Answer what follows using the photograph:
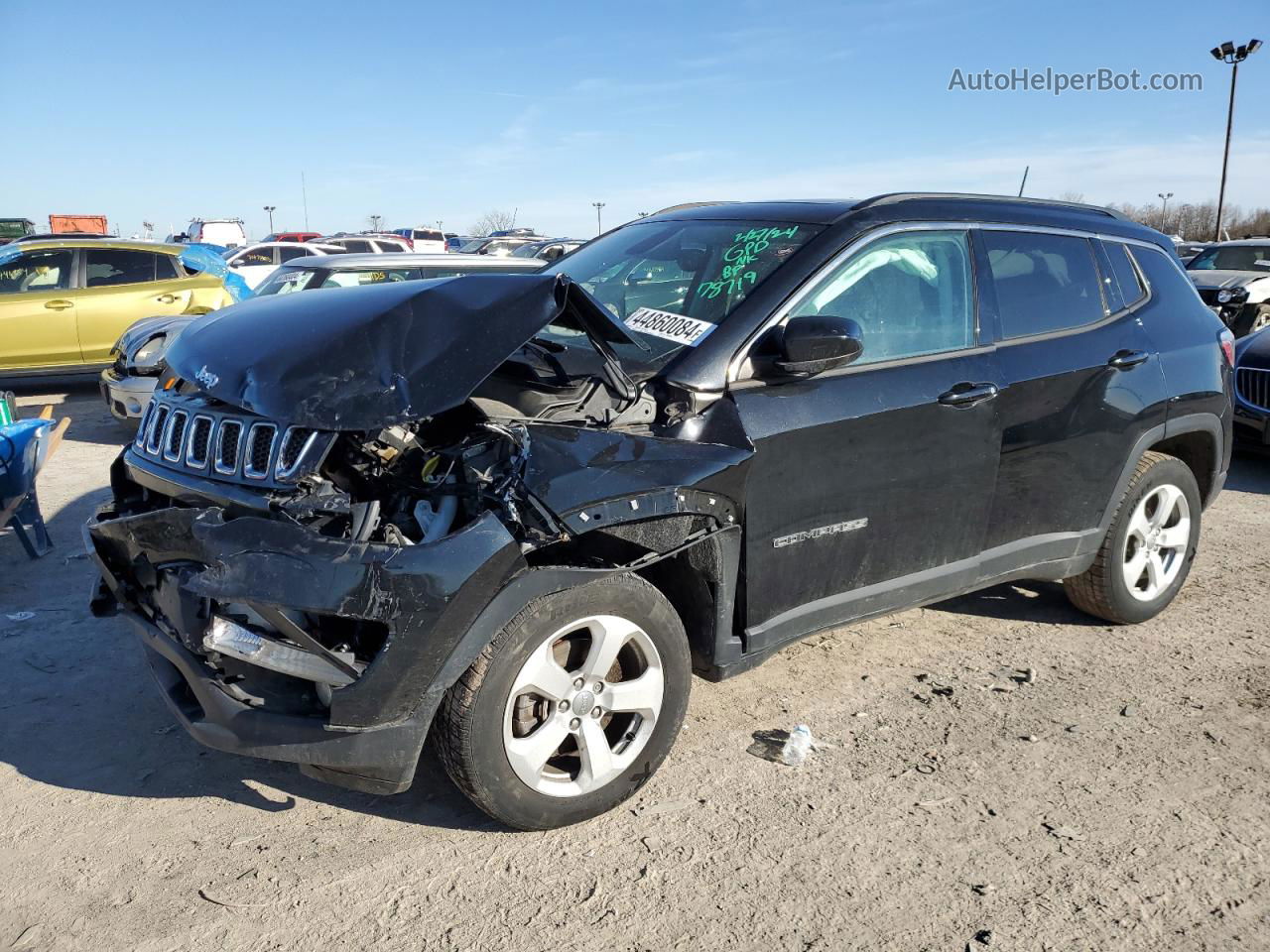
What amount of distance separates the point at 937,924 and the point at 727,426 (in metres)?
1.55

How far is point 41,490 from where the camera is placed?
23.7ft

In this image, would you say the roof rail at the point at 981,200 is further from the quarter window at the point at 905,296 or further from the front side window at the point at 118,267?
the front side window at the point at 118,267

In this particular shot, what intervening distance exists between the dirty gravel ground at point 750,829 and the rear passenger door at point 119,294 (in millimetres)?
7847

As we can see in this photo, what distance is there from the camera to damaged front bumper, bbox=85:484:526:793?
103 inches

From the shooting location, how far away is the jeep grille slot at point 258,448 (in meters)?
2.95

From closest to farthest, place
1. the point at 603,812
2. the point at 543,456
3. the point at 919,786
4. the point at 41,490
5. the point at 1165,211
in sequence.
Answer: the point at 543,456 → the point at 603,812 → the point at 919,786 → the point at 41,490 → the point at 1165,211

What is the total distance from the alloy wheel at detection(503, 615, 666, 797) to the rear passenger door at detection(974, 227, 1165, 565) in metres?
1.69

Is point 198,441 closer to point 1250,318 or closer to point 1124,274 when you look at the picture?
point 1124,274

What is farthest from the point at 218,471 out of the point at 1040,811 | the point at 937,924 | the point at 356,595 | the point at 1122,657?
the point at 1122,657

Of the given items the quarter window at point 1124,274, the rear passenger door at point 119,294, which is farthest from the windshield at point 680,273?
the rear passenger door at point 119,294

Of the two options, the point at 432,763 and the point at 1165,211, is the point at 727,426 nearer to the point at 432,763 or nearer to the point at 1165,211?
the point at 432,763

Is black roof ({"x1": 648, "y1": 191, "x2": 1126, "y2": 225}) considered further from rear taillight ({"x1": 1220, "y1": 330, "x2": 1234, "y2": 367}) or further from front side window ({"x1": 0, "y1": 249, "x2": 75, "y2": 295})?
front side window ({"x1": 0, "y1": 249, "x2": 75, "y2": 295})

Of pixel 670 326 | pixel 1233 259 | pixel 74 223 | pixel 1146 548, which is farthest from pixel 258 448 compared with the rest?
pixel 74 223

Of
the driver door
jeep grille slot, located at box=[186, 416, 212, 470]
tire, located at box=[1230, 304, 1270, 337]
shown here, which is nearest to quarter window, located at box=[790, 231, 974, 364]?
the driver door
